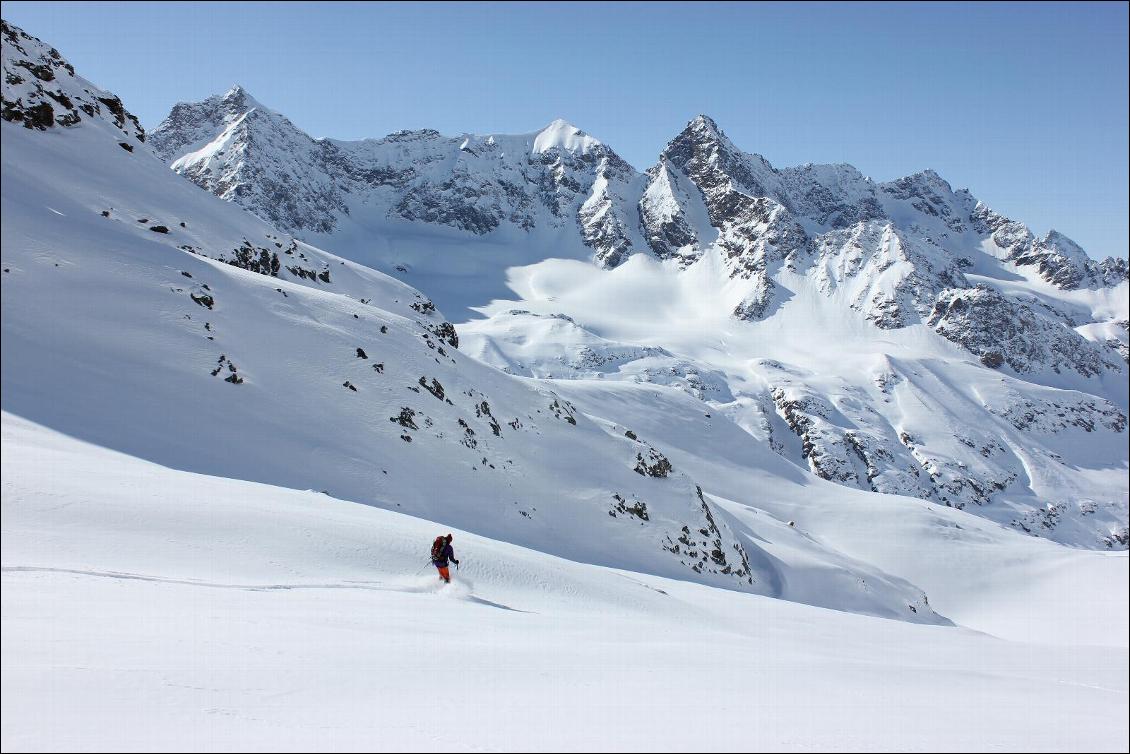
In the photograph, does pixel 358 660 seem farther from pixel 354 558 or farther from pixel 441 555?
pixel 441 555

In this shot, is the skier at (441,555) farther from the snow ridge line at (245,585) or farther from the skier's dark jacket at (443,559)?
the snow ridge line at (245,585)

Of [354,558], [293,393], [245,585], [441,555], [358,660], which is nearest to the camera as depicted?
[358,660]

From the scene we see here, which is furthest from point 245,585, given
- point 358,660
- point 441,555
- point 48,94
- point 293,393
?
point 48,94

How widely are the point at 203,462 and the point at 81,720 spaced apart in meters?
19.6

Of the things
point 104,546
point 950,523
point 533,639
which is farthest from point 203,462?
point 950,523

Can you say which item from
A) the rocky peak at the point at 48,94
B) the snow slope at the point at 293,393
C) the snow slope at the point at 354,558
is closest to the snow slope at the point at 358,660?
the snow slope at the point at 354,558

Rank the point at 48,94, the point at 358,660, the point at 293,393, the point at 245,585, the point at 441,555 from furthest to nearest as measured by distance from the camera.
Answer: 1. the point at 48,94
2. the point at 293,393
3. the point at 441,555
4. the point at 245,585
5. the point at 358,660

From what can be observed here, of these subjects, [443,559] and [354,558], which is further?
[443,559]

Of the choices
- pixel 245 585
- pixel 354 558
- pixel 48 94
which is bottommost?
pixel 245 585

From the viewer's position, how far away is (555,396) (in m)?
50.7

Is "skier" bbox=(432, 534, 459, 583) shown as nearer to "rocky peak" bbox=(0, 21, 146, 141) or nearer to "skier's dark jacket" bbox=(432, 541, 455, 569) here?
"skier's dark jacket" bbox=(432, 541, 455, 569)

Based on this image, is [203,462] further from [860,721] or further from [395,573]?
[860,721]

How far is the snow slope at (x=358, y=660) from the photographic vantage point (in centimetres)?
560

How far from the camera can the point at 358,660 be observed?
797 centimetres
